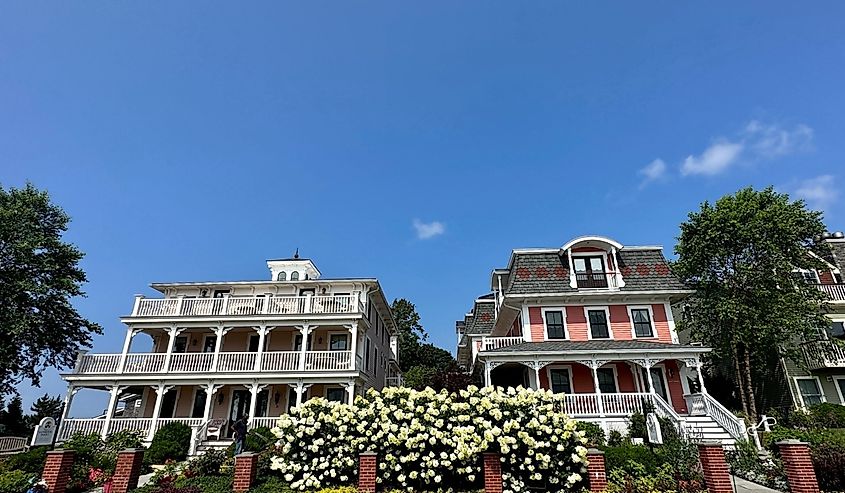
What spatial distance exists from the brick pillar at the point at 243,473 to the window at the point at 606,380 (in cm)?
1413

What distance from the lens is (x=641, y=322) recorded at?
1933 centimetres

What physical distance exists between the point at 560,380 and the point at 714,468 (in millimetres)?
9219

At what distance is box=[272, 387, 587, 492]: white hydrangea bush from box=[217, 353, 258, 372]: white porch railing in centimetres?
1009

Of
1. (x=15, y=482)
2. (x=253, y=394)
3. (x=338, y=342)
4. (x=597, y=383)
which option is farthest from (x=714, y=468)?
(x=338, y=342)

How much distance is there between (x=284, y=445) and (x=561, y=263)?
1471 centimetres

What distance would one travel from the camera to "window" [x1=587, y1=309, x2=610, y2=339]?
63.3 ft

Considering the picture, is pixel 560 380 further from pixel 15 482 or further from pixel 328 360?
pixel 15 482

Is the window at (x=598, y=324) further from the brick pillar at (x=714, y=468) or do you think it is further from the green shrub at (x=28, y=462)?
the green shrub at (x=28, y=462)

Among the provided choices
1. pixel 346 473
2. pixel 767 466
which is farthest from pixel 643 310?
pixel 346 473

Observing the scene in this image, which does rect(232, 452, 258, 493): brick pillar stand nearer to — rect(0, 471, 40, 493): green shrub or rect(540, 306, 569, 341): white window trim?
rect(0, 471, 40, 493): green shrub

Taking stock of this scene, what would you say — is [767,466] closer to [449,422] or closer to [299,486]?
[449,422]

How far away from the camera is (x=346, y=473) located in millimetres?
10445

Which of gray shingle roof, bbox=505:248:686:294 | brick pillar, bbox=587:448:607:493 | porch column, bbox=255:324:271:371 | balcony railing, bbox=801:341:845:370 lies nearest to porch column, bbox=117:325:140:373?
porch column, bbox=255:324:271:371

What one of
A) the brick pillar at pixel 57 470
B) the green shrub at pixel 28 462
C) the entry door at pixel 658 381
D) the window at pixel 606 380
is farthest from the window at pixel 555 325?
the green shrub at pixel 28 462
